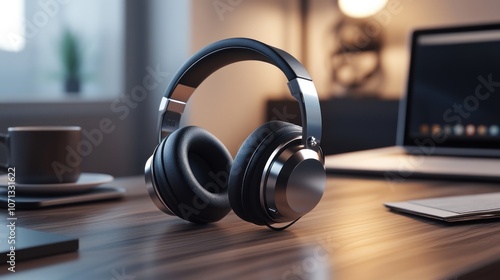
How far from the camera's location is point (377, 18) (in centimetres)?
234

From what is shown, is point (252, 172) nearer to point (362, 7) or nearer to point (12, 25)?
point (12, 25)

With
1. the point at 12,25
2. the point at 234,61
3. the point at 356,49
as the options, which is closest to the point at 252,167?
the point at 234,61

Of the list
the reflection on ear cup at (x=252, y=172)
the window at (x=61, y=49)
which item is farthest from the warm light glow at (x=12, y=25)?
the reflection on ear cup at (x=252, y=172)

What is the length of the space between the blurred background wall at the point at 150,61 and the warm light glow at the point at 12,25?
0.07ft

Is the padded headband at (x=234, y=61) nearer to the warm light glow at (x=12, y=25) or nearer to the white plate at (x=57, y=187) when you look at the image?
the white plate at (x=57, y=187)

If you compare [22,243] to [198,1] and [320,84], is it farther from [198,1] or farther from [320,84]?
[320,84]

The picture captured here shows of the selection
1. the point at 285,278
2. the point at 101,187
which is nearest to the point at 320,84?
the point at 101,187

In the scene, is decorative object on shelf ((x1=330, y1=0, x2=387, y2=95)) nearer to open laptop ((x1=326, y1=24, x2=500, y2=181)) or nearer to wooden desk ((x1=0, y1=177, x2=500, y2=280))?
open laptop ((x1=326, y1=24, x2=500, y2=181))

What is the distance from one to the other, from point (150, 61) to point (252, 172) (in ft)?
5.67

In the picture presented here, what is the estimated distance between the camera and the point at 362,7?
2266mm

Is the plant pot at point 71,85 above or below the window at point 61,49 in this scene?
below

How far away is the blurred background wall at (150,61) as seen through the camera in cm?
207

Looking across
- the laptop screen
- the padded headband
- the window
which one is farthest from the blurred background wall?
the padded headband

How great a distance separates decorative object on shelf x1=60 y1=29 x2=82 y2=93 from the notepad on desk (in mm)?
1573
